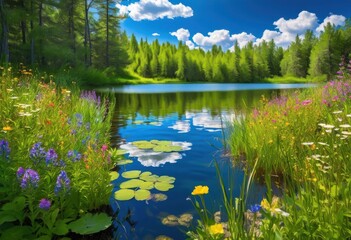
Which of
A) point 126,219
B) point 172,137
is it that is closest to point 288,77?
point 172,137

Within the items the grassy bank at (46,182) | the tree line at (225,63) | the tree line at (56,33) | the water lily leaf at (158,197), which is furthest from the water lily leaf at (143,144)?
the tree line at (225,63)

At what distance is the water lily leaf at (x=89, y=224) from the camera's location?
9.87ft

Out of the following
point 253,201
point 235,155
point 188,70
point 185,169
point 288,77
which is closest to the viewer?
point 253,201

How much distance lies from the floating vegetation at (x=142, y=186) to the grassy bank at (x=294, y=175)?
2.13 feet

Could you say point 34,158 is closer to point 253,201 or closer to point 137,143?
point 253,201

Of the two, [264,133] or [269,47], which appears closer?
[264,133]

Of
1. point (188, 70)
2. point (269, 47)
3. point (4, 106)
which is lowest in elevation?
point (4, 106)

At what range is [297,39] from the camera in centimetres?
7931

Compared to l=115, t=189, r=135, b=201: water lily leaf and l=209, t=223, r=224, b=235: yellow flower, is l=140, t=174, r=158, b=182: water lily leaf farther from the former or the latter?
l=209, t=223, r=224, b=235: yellow flower

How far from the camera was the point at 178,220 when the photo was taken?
3680 millimetres

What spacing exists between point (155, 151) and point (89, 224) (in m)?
3.96

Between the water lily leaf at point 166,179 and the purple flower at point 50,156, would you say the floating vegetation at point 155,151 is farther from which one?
the purple flower at point 50,156

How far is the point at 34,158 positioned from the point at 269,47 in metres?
100

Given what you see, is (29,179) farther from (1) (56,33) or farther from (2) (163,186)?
(1) (56,33)
